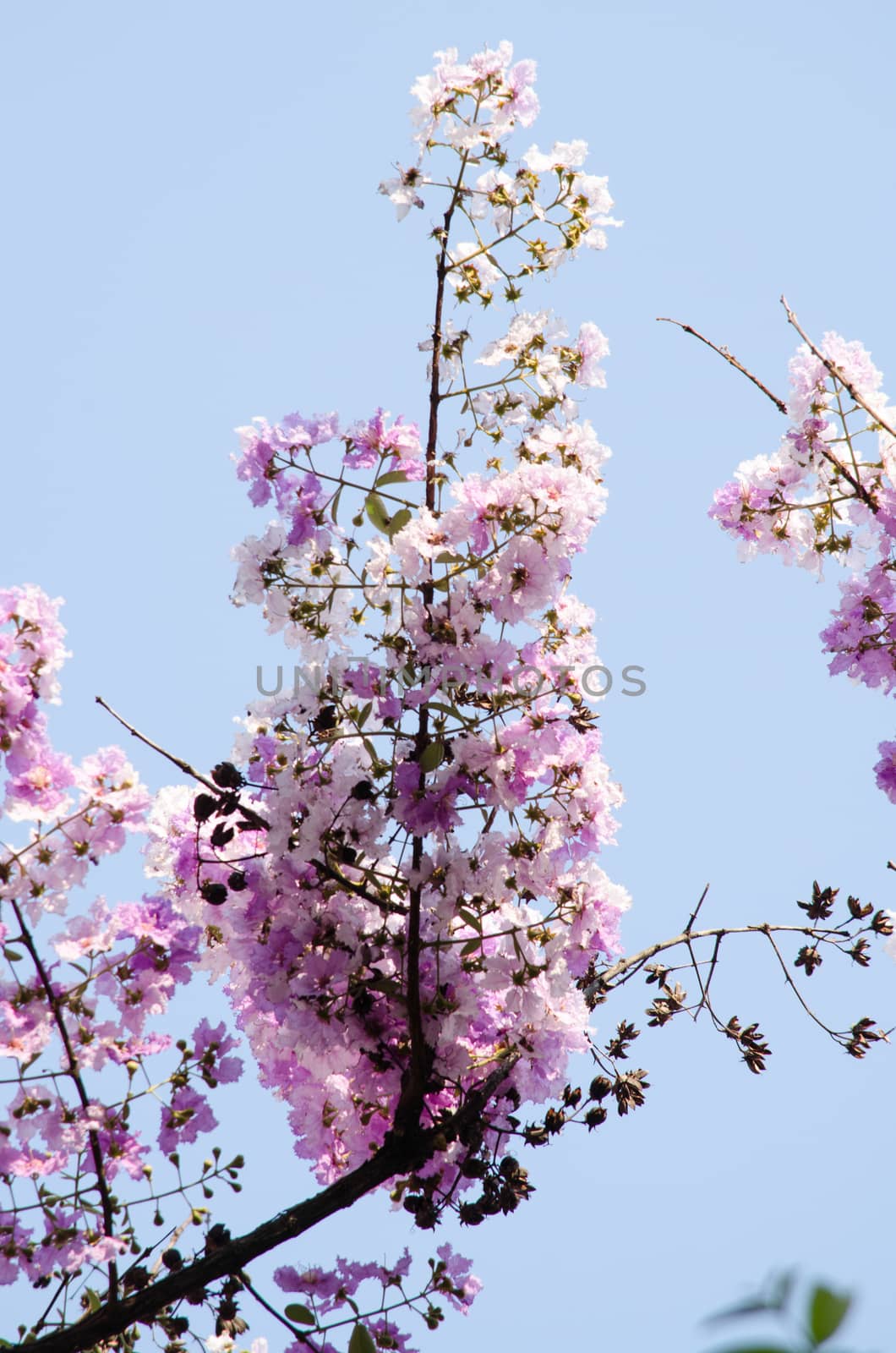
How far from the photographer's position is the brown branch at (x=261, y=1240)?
9.43 ft

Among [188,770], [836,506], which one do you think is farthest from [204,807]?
[836,506]

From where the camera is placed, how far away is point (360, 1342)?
9.84 feet

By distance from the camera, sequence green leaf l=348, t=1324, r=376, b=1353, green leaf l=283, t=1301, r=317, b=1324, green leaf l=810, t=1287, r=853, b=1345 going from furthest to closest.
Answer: green leaf l=283, t=1301, r=317, b=1324 → green leaf l=348, t=1324, r=376, b=1353 → green leaf l=810, t=1287, r=853, b=1345

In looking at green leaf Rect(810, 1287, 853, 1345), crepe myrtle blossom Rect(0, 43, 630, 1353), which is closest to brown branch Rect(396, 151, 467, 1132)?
crepe myrtle blossom Rect(0, 43, 630, 1353)

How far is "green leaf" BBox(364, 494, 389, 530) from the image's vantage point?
3072 millimetres

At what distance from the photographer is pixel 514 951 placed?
10.2ft

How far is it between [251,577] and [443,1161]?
158 centimetres

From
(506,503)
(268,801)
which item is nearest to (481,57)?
(506,503)

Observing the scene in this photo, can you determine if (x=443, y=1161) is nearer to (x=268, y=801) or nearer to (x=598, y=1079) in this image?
(x=598, y=1079)

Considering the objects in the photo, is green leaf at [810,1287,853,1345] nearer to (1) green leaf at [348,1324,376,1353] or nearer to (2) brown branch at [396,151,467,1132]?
(2) brown branch at [396,151,467,1132]

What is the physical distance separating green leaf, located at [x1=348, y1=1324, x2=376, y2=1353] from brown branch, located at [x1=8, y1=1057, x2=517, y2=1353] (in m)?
0.28

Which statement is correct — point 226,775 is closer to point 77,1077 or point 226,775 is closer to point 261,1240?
point 77,1077

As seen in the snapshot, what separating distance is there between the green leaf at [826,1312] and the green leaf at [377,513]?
2588mm

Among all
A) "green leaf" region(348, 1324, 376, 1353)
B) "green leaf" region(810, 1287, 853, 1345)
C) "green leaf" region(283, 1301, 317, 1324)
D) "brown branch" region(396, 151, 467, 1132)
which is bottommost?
"green leaf" region(810, 1287, 853, 1345)
